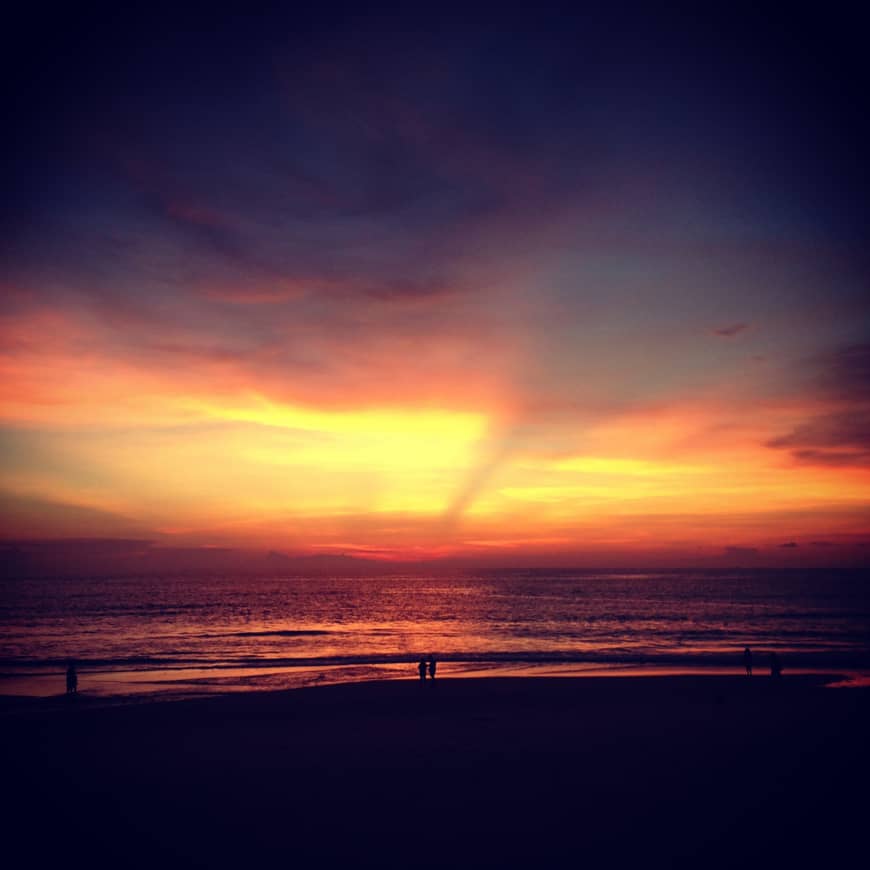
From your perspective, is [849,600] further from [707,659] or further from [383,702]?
[383,702]

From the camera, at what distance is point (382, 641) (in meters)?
53.6

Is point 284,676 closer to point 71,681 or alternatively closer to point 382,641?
point 71,681

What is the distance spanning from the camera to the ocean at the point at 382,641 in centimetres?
3378

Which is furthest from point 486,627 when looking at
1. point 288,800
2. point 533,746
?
point 288,800

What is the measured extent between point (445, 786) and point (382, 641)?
41876 mm

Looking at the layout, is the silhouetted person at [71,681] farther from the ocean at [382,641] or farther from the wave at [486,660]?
the wave at [486,660]

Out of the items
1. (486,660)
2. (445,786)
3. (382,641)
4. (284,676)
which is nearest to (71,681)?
(284,676)

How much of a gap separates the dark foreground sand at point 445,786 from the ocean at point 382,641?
11383mm

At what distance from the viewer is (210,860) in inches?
399

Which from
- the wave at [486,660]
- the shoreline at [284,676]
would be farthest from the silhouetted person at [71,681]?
the wave at [486,660]

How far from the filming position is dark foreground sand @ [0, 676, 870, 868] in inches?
411

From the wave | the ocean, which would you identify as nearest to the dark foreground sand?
the ocean

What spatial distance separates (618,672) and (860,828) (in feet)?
75.1

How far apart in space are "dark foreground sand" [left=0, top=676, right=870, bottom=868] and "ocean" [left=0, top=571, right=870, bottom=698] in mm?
11383
